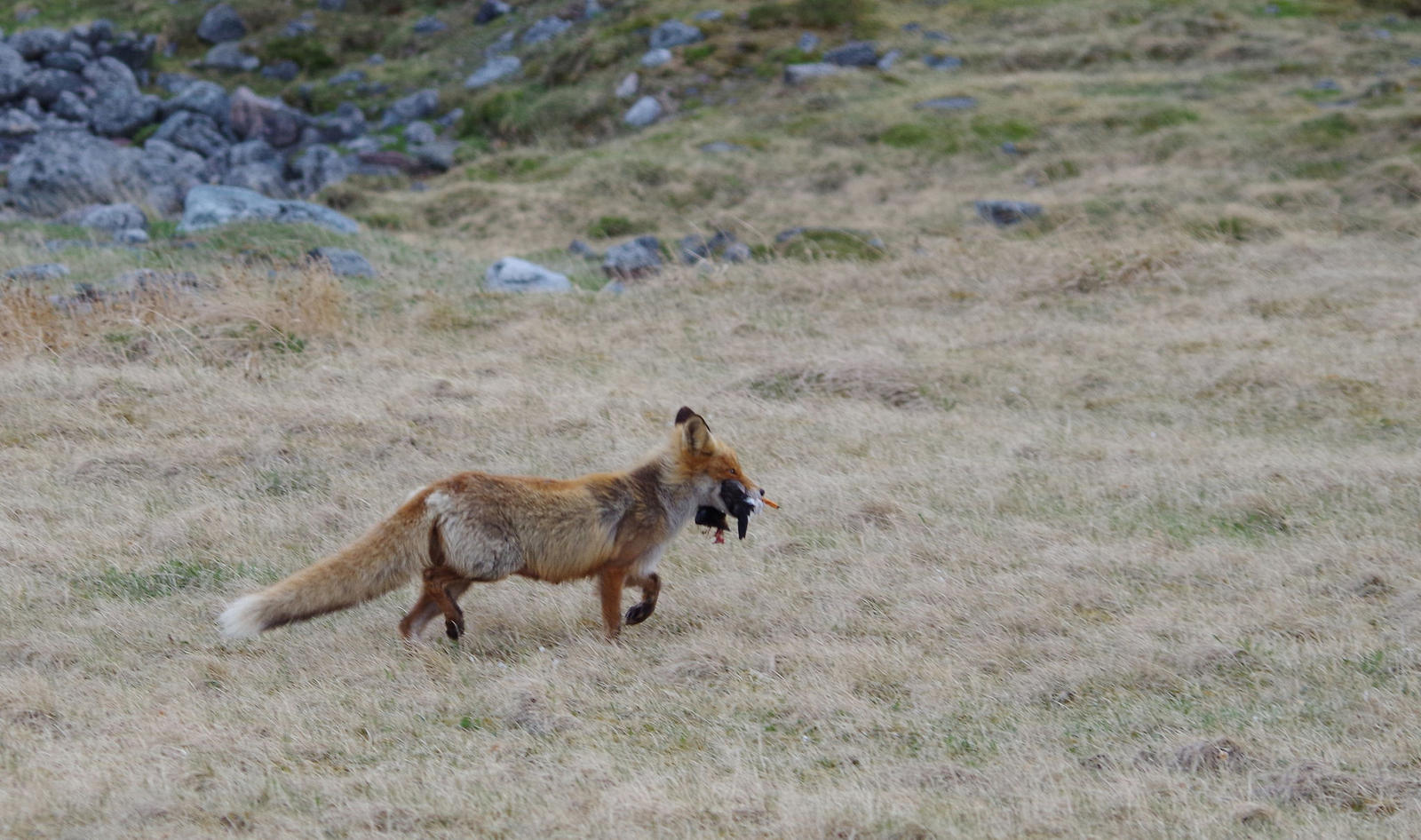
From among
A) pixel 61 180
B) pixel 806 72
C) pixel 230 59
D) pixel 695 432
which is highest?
pixel 695 432

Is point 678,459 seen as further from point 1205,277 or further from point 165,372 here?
point 1205,277

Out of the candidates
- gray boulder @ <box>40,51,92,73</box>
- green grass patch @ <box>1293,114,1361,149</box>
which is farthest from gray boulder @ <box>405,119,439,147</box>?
green grass patch @ <box>1293,114,1361,149</box>

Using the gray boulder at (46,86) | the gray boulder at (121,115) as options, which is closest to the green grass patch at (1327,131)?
the gray boulder at (121,115)

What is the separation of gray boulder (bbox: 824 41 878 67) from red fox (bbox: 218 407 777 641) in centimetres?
3072

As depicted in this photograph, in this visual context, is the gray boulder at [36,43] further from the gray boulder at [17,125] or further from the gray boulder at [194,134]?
the gray boulder at [194,134]

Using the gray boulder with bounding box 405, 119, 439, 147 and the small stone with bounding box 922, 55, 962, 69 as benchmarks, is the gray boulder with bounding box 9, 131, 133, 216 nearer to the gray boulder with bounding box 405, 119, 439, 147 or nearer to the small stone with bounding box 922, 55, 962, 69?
the gray boulder with bounding box 405, 119, 439, 147

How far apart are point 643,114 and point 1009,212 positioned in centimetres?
1402

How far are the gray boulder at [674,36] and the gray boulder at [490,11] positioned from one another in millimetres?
10214

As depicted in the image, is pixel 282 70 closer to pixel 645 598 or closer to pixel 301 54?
pixel 301 54

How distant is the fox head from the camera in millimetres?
7473

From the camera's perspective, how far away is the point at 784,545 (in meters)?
9.05

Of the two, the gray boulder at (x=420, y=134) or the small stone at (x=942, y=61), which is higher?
the small stone at (x=942, y=61)

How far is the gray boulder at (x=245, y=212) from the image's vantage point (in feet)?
73.3

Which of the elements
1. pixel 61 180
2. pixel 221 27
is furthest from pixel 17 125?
pixel 221 27
